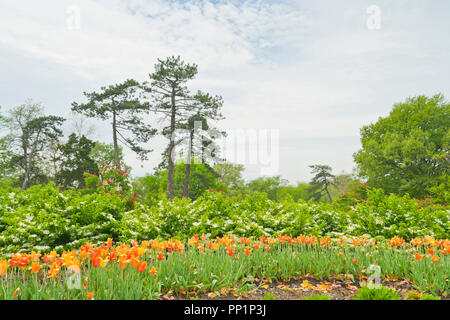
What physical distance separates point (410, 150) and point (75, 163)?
83.6 feet

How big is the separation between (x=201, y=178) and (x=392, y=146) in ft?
44.5

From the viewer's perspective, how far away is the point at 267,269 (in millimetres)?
3551

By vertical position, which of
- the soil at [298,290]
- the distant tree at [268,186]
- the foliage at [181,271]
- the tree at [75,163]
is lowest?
the soil at [298,290]

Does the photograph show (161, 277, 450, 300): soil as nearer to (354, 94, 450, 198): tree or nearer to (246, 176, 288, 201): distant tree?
(354, 94, 450, 198): tree

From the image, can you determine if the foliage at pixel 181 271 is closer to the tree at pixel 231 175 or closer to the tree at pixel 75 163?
the tree at pixel 75 163

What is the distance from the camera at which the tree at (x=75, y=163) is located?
25172 mm

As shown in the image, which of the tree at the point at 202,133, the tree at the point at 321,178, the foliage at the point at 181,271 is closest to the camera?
the foliage at the point at 181,271

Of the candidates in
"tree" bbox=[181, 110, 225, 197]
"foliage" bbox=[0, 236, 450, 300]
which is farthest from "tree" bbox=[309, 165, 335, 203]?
"foliage" bbox=[0, 236, 450, 300]

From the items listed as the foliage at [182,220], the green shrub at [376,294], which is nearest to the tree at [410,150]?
the foliage at [182,220]

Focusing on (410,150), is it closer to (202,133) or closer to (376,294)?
(202,133)

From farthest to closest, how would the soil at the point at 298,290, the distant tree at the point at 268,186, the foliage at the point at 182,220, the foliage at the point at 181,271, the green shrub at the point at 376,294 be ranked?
1. the distant tree at the point at 268,186
2. the foliage at the point at 182,220
3. the soil at the point at 298,290
4. the foliage at the point at 181,271
5. the green shrub at the point at 376,294

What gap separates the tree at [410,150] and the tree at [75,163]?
2191cm
